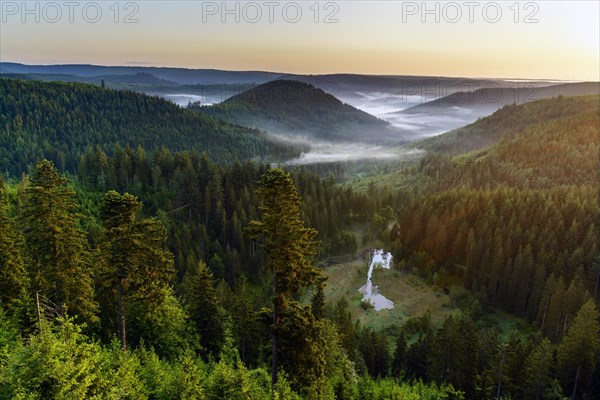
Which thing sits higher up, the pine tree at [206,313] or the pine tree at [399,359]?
the pine tree at [206,313]

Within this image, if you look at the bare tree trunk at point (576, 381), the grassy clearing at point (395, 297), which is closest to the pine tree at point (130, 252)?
the bare tree trunk at point (576, 381)

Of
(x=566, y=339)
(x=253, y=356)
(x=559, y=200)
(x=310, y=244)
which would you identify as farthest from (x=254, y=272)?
(x=559, y=200)

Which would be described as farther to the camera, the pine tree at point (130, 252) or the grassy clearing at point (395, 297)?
the grassy clearing at point (395, 297)

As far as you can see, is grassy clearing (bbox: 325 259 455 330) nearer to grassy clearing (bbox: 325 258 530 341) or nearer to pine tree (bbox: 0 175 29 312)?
grassy clearing (bbox: 325 258 530 341)

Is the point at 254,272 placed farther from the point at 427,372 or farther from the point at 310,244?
the point at 310,244

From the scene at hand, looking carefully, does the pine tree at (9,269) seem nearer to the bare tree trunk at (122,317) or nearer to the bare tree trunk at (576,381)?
the bare tree trunk at (122,317)

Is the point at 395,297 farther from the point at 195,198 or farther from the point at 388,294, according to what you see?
the point at 195,198

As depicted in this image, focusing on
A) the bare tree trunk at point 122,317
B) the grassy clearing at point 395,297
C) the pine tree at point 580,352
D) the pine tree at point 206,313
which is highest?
the bare tree trunk at point 122,317
